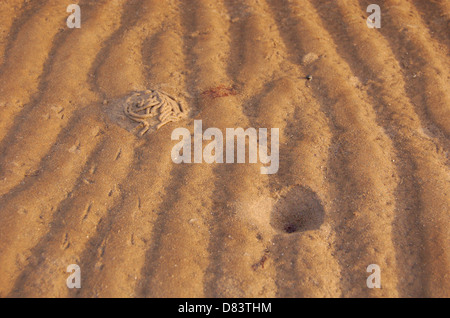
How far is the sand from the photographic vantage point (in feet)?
8.79

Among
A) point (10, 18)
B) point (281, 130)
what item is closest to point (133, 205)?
point (281, 130)

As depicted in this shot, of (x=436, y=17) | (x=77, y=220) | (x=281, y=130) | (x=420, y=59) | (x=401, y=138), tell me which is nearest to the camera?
(x=77, y=220)

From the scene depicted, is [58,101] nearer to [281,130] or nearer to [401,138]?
[281,130]

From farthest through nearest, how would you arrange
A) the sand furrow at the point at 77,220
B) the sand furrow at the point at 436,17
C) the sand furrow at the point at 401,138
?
the sand furrow at the point at 436,17, the sand furrow at the point at 401,138, the sand furrow at the point at 77,220

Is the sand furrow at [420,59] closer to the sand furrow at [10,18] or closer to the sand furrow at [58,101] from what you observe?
the sand furrow at [58,101]

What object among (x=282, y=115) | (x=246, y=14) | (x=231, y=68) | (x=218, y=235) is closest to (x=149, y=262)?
(x=218, y=235)

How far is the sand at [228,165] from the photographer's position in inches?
105

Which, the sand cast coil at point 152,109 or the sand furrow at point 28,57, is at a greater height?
the sand furrow at point 28,57

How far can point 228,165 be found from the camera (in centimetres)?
333

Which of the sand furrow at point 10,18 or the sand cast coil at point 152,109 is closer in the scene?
the sand cast coil at point 152,109

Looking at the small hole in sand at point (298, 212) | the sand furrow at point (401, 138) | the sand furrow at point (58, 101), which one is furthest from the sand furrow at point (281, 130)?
the sand furrow at point (58, 101)

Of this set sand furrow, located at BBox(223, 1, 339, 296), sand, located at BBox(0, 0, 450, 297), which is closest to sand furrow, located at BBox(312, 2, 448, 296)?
sand, located at BBox(0, 0, 450, 297)

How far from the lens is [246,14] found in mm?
4832

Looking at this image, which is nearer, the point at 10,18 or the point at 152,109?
the point at 152,109
